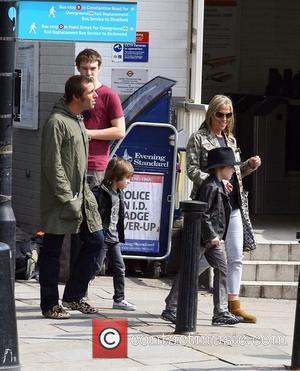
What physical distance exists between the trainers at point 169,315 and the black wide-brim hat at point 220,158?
1174 mm

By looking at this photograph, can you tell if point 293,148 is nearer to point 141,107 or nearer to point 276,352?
point 141,107

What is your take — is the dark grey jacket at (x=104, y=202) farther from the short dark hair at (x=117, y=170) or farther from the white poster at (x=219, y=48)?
the white poster at (x=219, y=48)

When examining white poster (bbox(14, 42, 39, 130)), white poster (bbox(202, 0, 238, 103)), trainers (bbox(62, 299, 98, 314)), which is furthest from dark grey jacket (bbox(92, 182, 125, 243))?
white poster (bbox(202, 0, 238, 103))

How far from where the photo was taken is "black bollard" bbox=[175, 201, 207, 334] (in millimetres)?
8133

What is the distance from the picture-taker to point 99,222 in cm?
866

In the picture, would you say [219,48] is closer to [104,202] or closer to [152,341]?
[104,202]

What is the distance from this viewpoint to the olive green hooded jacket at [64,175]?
8367 mm

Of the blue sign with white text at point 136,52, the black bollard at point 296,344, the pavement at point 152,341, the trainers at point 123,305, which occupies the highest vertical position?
the blue sign with white text at point 136,52

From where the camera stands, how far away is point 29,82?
40.3ft

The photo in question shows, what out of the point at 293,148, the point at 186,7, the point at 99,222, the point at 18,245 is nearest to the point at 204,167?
the point at 99,222

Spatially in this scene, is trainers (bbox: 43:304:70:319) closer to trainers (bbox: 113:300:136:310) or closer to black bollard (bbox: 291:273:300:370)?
trainers (bbox: 113:300:136:310)

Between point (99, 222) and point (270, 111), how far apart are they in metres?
5.37

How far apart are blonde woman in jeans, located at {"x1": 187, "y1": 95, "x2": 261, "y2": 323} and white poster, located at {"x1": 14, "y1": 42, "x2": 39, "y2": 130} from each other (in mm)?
3522

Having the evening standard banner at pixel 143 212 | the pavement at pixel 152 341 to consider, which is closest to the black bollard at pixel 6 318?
the pavement at pixel 152 341
